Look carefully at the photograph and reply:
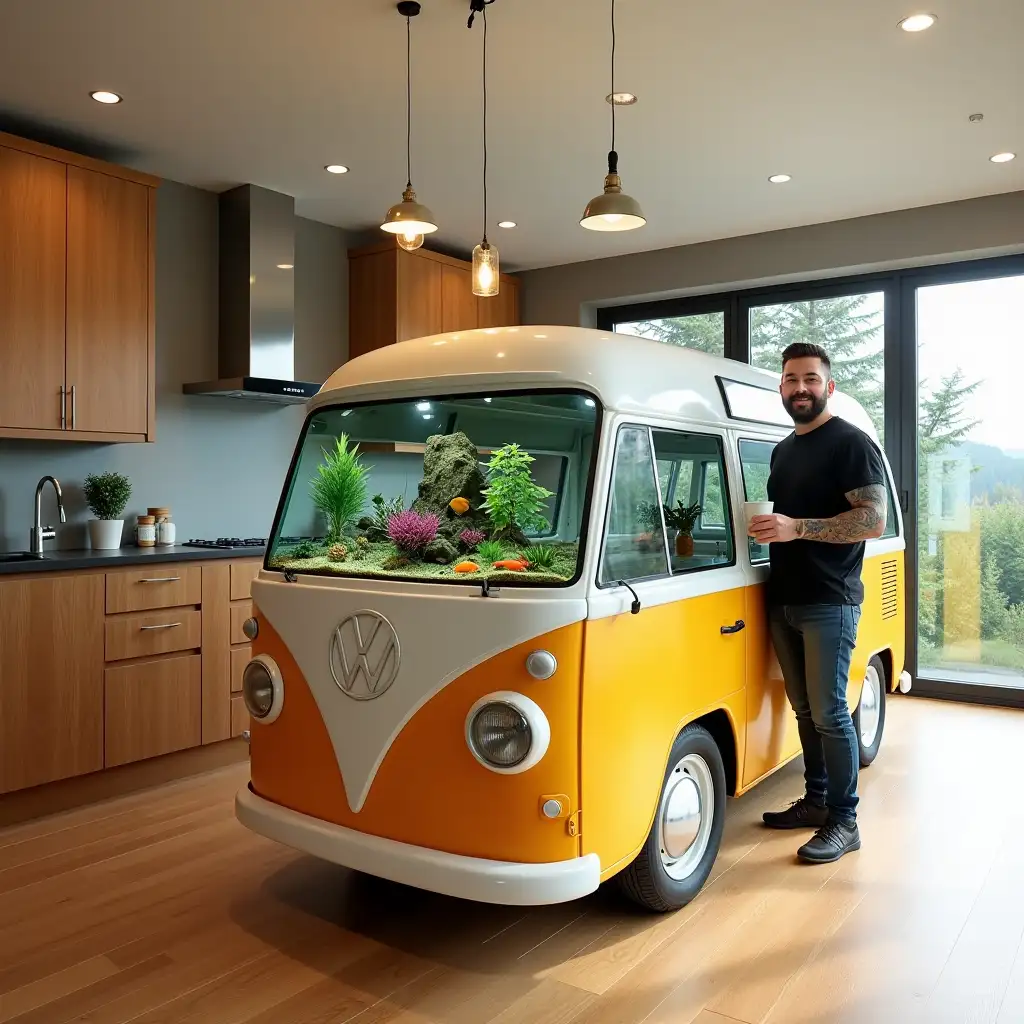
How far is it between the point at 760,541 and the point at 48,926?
2473mm

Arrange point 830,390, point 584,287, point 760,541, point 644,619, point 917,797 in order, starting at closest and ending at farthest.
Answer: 1. point 644,619
2. point 760,541
3. point 830,390
4. point 917,797
5. point 584,287

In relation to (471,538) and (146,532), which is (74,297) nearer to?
(146,532)

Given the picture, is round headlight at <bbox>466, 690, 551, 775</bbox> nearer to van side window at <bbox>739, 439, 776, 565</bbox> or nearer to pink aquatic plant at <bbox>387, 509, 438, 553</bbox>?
pink aquatic plant at <bbox>387, 509, 438, 553</bbox>

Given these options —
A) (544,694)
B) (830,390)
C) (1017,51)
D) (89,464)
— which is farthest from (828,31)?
(89,464)

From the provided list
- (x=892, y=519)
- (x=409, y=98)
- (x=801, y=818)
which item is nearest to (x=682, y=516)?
(x=801, y=818)

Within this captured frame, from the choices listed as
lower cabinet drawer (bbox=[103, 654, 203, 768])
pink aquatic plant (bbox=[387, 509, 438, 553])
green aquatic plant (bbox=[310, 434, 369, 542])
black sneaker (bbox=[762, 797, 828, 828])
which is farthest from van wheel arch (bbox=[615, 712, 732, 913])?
lower cabinet drawer (bbox=[103, 654, 203, 768])

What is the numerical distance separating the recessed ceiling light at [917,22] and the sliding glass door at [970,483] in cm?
256

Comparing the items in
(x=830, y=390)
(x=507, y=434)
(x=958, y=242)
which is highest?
(x=958, y=242)

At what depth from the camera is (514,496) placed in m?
2.62

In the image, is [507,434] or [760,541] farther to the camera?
[760,541]

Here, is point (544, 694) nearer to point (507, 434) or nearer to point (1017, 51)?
point (507, 434)

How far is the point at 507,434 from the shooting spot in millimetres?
2611

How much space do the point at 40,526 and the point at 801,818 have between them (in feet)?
11.6

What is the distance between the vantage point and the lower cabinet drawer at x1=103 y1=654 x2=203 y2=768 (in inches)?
153
